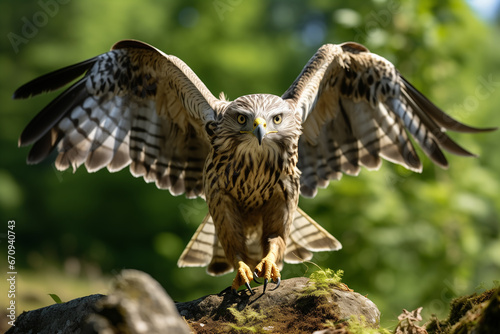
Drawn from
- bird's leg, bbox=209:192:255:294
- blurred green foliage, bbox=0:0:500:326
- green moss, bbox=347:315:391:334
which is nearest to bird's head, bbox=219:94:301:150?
bird's leg, bbox=209:192:255:294

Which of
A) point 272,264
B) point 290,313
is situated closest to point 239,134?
point 272,264

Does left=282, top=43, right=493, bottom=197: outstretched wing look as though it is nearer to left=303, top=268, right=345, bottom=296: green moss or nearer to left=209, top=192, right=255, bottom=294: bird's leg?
left=209, top=192, right=255, bottom=294: bird's leg

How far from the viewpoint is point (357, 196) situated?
22.4ft

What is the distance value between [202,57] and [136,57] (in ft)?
23.9

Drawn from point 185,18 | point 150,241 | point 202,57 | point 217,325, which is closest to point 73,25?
point 185,18

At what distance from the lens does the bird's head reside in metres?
4.17

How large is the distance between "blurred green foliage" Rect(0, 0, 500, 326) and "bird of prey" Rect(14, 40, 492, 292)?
1170mm

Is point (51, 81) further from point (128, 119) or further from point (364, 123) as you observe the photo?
point (364, 123)

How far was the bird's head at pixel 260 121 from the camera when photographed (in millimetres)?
4171

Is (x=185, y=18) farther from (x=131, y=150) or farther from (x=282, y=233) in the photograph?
(x=282, y=233)

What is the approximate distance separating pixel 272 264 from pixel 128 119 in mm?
2311

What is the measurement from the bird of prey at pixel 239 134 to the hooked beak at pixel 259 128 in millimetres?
79

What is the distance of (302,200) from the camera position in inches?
387

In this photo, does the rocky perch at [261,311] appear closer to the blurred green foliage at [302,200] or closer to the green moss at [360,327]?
the green moss at [360,327]
